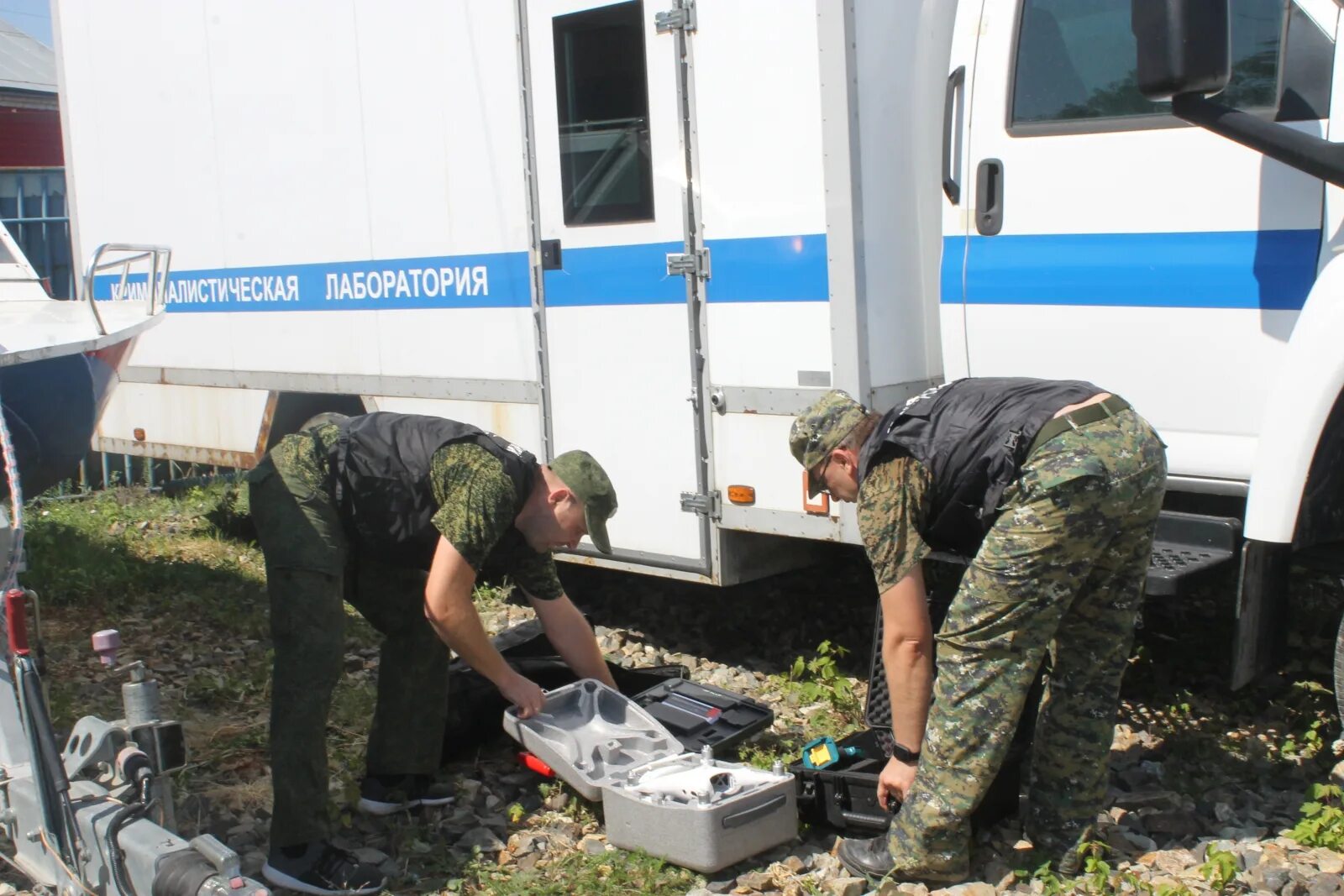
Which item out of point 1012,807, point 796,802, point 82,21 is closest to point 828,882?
point 796,802

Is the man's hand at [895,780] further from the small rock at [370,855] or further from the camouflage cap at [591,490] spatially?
the small rock at [370,855]

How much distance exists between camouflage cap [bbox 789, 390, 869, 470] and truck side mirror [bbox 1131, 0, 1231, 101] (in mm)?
1116

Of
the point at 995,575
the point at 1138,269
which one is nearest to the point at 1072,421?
the point at 995,575

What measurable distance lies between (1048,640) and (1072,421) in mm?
562

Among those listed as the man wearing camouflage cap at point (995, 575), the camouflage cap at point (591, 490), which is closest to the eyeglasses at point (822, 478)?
the man wearing camouflage cap at point (995, 575)

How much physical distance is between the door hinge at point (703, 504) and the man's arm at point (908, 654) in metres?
1.40

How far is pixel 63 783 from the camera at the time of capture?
3070mm

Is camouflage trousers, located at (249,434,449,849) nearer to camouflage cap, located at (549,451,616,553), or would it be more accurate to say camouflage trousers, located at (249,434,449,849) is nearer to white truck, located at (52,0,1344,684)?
camouflage cap, located at (549,451,616,553)

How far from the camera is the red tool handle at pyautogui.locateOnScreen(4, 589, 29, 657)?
118 inches

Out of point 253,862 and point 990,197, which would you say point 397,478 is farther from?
point 990,197

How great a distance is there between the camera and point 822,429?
11.8 ft

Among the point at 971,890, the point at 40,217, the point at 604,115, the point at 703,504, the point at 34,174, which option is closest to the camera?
the point at 971,890

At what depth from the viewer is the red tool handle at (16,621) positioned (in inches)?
118

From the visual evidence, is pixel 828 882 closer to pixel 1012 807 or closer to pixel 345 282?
pixel 1012 807
